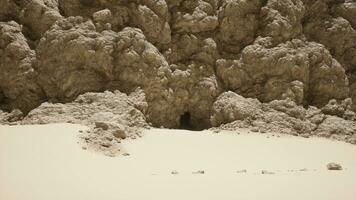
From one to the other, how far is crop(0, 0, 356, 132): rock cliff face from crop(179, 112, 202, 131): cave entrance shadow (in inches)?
2.0

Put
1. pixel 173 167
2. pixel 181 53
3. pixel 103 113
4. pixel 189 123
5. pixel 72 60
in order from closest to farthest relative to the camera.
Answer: pixel 173 167 → pixel 103 113 → pixel 72 60 → pixel 181 53 → pixel 189 123

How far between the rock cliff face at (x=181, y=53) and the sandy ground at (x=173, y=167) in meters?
1.21

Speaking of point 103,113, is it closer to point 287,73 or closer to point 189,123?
point 189,123

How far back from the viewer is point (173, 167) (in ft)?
19.4

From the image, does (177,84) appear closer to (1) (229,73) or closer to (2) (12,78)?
(1) (229,73)

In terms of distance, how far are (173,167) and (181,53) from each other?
13.3ft

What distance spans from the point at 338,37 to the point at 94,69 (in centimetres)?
584

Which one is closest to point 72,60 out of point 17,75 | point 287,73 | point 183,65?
point 17,75

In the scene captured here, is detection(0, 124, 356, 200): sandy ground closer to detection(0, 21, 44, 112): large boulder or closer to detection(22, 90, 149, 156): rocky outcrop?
detection(22, 90, 149, 156): rocky outcrop

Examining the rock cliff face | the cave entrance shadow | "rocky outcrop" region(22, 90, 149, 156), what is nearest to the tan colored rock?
the rock cliff face

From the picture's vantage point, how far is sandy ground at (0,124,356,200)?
13.1 ft

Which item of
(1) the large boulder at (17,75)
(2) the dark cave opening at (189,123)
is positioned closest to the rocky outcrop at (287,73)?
(2) the dark cave opening at (189,123)

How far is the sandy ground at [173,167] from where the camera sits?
157 inches

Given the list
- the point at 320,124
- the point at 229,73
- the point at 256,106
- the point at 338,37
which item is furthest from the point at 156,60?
the point at 338,37
